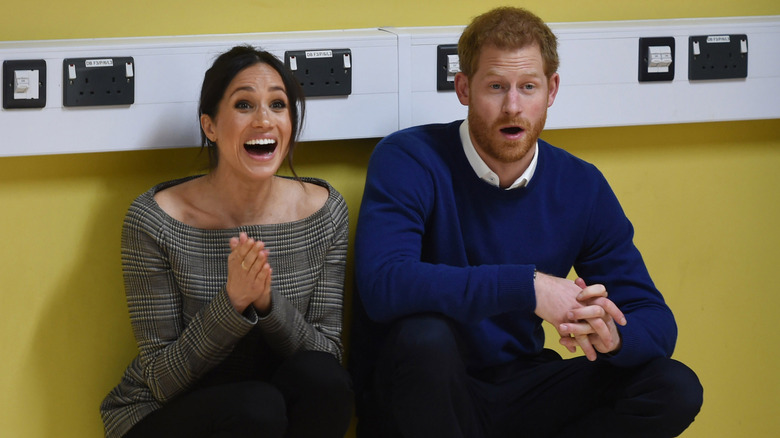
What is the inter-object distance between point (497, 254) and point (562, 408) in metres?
0.30

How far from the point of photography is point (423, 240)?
5.52ft

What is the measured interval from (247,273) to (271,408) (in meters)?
0.23

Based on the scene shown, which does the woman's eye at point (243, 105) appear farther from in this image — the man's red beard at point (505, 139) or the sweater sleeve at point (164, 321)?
the man's red beard at point (505, 139)

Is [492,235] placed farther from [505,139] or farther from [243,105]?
[243,105]

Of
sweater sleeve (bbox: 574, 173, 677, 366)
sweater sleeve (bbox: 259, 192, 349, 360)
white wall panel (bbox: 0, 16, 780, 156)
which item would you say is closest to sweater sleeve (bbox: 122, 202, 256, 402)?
sweater sleeve (bbox: 259, 192, 349, 360)

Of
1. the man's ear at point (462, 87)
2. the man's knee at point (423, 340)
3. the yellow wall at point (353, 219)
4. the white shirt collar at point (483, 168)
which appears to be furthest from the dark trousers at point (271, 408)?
the man's ear at point (462, 87)

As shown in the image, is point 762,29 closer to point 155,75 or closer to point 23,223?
point 155,75

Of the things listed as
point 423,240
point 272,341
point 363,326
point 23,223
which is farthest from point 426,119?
point 23,223

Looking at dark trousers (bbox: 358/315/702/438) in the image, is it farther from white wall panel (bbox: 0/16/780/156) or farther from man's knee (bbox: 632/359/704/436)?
white wall panel (bbox: 0/16/780/156)

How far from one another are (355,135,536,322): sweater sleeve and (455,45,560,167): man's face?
11cm

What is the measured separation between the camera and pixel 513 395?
1.64 m

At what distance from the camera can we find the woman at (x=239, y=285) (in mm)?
1499

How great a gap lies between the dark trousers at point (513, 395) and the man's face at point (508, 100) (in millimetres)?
364

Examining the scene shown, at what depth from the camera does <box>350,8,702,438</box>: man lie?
1487mm
